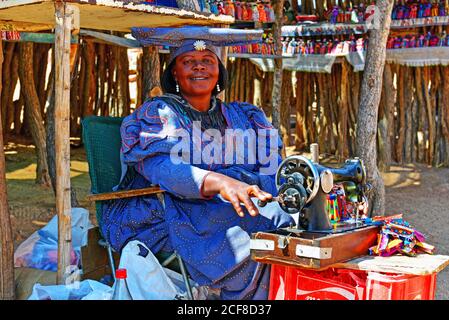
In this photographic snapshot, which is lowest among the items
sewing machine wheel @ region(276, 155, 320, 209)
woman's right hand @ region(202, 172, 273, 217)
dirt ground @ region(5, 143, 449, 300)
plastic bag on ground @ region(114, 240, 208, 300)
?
dirt ground @ region(5, 143, 449, 300)

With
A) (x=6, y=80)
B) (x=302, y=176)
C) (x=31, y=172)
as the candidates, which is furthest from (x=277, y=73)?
(x=302, y=176)

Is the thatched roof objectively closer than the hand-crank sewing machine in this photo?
No

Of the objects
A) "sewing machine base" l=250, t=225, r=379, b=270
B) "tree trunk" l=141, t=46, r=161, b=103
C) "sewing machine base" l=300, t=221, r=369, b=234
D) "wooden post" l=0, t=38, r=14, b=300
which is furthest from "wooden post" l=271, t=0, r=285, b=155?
"sewing machine base" l=250, t=225, r=379, b=270

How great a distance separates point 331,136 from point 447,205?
9.67ft

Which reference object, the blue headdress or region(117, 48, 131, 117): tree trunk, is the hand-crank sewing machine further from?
region(117, 48, 131, 117): tree trunk

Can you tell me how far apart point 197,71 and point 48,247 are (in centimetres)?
166

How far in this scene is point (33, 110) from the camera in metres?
7.31

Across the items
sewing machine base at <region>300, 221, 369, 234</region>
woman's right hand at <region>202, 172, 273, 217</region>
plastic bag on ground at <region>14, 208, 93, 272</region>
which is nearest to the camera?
woman's right hand at <region>202, 172, 273, 217</region>

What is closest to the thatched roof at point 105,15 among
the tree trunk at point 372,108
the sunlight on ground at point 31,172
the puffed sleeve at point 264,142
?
the puffed sleeve at point 264,142

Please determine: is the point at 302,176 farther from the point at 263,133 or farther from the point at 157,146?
the point at 263,133

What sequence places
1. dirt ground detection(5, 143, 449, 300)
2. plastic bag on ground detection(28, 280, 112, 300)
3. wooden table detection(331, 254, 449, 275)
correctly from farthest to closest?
dirt ground detection(5, 143, 449, 300), plastic bag on ground detection(28, 280, 112, 300), wooden table detection(331, 254, 449, 275)

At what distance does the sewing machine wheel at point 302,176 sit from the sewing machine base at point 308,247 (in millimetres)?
158

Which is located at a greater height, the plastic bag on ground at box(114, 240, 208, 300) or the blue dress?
the blue dress

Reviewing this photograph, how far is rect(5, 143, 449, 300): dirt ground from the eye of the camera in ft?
20.8
